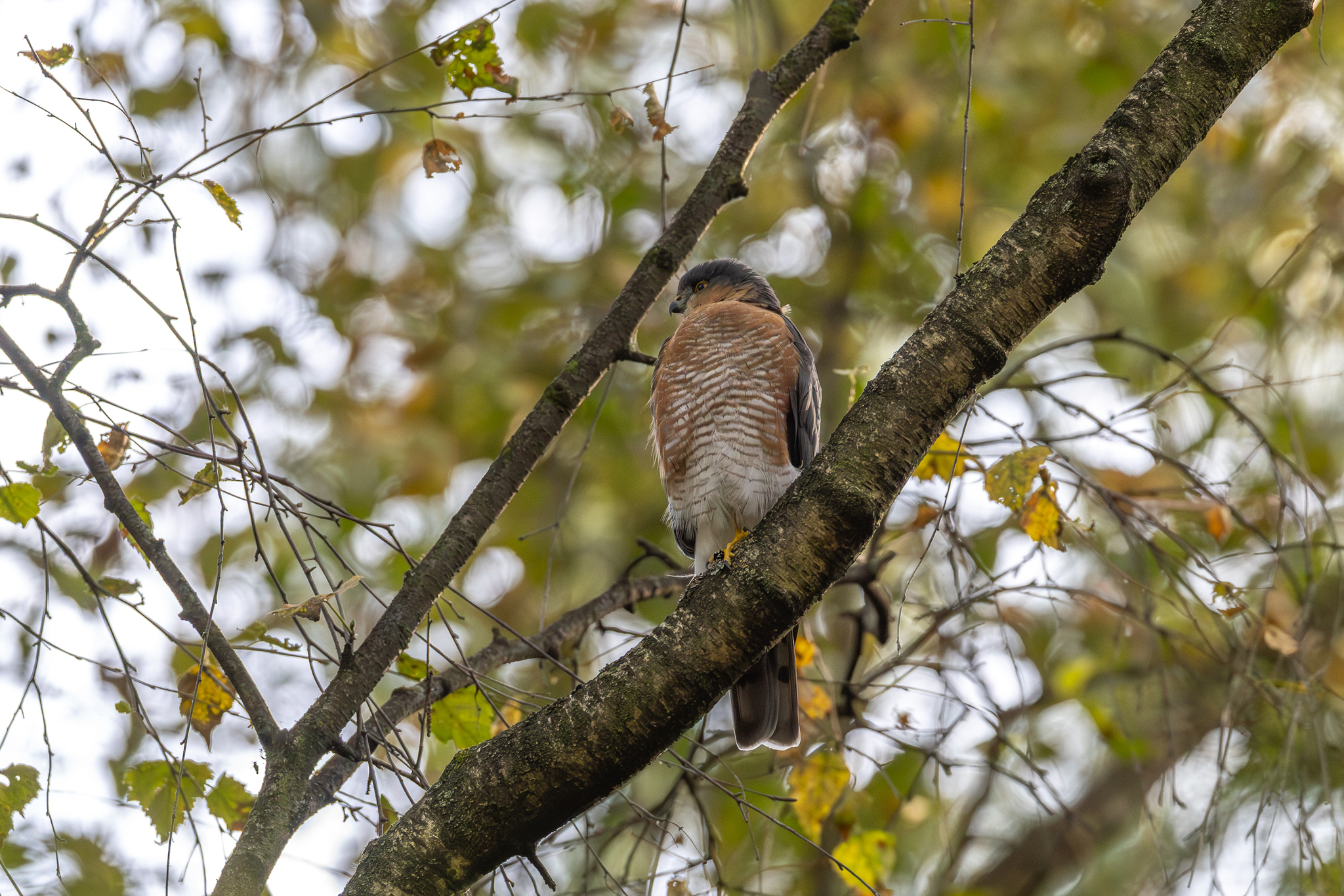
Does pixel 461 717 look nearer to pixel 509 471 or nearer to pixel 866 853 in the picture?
pixel 509 471

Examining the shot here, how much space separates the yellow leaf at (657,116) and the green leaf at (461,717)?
5.29 feet

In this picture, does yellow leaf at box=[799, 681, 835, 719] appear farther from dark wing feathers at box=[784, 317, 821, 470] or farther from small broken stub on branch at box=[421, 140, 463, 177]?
small broken stub on branch at box=[421, 140, 463, 177]

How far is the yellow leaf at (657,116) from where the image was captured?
274 centimetres

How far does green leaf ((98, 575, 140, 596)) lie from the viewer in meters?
2.19

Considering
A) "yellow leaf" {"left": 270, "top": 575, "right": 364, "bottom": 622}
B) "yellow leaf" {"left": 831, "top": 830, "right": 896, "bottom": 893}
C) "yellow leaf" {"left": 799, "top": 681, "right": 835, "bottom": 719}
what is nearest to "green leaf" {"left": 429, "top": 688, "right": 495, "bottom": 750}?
"yellow leaf" {"left": 270, "top": 575, "right": 364, "bottom": 622}

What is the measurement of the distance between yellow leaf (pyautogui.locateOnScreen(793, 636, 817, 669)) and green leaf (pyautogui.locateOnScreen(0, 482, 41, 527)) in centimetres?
224

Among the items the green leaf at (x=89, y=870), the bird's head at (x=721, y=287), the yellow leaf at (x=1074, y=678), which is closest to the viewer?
the green leaf at (x=89, y=870)

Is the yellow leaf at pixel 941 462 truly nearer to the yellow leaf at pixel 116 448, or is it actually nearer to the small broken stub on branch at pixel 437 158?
the small broken stub on branch at pixel 437 158

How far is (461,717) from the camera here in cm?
266

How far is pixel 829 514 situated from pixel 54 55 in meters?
1.85

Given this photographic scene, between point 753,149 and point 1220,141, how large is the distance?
5.33 meters

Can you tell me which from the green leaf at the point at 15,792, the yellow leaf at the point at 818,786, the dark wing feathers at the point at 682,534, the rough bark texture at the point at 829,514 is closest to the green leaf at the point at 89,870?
the green leaf at the point at 15,792

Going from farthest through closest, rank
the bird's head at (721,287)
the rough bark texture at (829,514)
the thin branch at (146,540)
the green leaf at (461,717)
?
the bird's head at (721,287) → the green leaf at (461,717) → the thin branch at (146,540) → the rough bark texture at (829,514)

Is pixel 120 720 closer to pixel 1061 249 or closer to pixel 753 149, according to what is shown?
pixel 753 149
